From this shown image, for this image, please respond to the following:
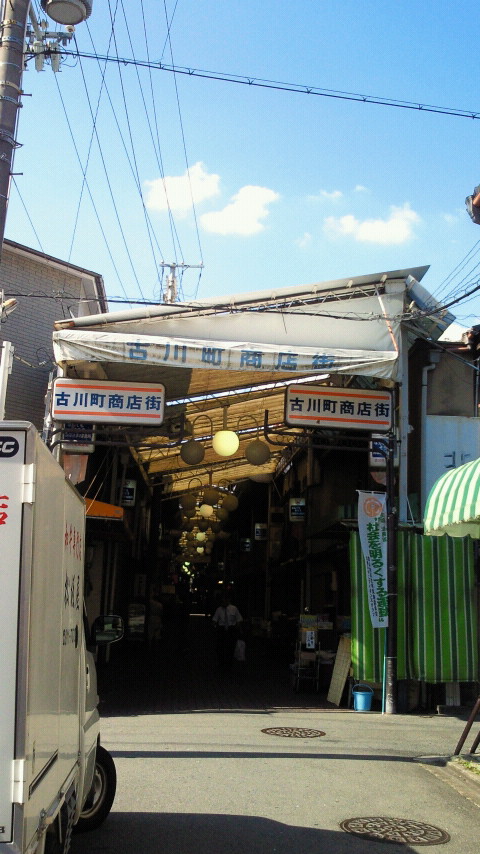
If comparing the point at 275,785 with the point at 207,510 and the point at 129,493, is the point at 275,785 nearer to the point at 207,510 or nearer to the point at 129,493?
the point at 129,493

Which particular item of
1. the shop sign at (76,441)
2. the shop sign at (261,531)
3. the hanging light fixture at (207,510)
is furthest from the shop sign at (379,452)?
the shop sign at (261,531)

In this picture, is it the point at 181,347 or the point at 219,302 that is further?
the point at 219,302

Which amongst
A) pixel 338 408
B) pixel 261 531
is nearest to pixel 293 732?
pixel 338 408

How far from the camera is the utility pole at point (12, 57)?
842cm

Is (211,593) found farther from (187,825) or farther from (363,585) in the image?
(187,825)

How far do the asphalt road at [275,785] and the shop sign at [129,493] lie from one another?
777 cm

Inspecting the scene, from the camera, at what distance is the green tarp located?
1361 centimetres

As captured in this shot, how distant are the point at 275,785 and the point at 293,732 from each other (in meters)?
3.59

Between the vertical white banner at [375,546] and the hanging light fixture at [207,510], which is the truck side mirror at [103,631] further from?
the hanging light fixture at [207,510]

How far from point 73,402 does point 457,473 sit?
6418 millimetres

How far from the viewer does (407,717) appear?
43.7 ft

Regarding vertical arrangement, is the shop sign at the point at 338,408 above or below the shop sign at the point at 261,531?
above

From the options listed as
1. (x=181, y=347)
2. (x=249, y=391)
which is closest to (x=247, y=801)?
(x=181, y=347)

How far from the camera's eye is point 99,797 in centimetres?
649
